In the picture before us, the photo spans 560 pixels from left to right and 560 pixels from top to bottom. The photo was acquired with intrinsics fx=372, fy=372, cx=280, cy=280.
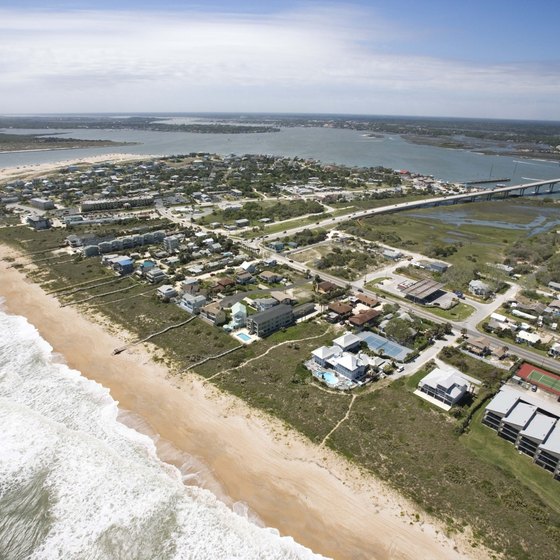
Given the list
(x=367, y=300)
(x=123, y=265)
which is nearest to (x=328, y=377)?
(x=367, y=300)

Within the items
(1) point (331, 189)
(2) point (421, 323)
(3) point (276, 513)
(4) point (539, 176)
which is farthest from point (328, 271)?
(4) point (539, 176)

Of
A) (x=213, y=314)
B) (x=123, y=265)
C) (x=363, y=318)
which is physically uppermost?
(x=363, y=318)

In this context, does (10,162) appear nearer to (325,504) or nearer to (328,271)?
(328,271)

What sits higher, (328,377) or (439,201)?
(328,377)

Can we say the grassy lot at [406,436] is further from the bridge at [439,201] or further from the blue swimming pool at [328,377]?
the bridge at [439,201]

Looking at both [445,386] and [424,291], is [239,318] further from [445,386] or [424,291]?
[424,291]

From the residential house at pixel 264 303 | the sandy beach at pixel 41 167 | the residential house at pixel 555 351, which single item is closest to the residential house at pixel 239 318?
the residential house at pixel 264 303
